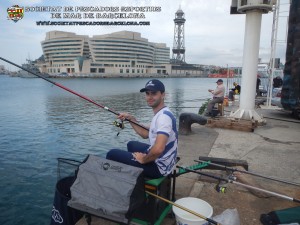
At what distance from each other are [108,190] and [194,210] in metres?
1.51

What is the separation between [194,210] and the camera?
372 cm

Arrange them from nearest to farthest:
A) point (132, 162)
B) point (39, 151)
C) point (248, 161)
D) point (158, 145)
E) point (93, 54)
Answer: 1. point (158, 145)
2. point (132, 162)
3. point (248, 161)
4. point (39, 151)
5. point (93, 54)

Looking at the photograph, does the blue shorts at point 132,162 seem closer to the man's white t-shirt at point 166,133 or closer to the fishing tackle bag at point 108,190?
the man's white t-shirt at point 166,133

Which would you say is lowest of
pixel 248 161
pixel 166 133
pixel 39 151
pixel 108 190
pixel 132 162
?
pixel 39 151

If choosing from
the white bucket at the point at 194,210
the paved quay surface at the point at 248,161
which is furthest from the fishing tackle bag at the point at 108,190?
the paved quay surface at the point at 248,161

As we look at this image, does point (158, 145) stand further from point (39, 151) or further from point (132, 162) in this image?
point (39, 151)

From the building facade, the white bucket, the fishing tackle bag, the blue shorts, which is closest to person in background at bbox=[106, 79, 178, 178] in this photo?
the blue shorts

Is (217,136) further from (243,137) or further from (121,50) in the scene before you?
(121,50)

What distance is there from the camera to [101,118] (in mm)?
20984

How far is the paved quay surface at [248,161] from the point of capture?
4434 mm

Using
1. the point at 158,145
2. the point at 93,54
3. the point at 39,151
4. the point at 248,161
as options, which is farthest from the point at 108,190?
the point at 93,54

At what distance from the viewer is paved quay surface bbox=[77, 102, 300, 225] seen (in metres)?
4.43

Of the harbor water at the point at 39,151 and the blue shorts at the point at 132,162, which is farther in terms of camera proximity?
the harbor water at the point at 39,151

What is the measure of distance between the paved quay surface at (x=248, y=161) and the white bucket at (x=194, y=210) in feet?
1.58
